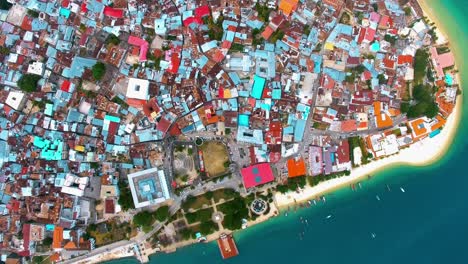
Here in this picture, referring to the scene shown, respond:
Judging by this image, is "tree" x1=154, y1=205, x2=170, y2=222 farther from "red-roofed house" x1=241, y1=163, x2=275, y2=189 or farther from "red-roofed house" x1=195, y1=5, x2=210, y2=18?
"red-roofed house" x1=195, y1=5, x2=210, y2=18

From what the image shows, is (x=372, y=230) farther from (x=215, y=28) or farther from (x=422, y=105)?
(x=215, y=28)

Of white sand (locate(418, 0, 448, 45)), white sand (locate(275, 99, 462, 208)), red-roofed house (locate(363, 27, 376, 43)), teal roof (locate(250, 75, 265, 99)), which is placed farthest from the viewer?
white sand (locate(418, 0, 448, 45))

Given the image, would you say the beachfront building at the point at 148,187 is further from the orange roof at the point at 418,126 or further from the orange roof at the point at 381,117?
the orange roof at the point at 418,126

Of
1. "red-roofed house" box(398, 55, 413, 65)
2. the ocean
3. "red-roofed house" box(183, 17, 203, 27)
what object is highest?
"red-roofed house" box(183, 17, 203, 27)

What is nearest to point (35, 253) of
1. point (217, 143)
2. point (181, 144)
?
point (181, 144)

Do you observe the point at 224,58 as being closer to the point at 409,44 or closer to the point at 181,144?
the point at 181,144

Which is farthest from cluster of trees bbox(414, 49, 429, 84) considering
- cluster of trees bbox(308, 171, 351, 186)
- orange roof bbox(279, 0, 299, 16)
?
orange roof bbox(279, 0, 299, 16)
